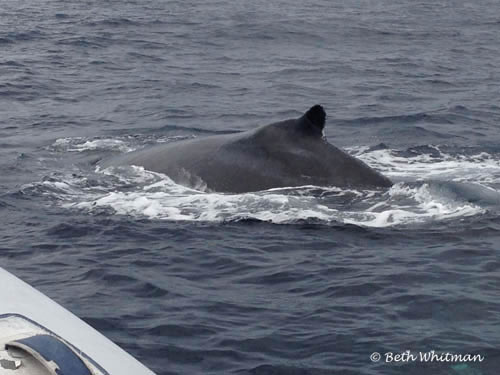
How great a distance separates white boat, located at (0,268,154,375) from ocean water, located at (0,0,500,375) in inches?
73.4

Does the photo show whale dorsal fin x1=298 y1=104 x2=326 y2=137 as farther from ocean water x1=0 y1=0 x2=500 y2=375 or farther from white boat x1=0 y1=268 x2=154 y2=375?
white boat x1=0 y1=268 x2=154 y2=375

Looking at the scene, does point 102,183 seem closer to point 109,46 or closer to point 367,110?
point 367,110

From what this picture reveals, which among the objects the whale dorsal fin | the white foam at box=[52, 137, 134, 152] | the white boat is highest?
the white boat

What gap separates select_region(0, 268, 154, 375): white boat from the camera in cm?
489

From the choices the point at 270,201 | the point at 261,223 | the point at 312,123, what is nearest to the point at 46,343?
the point at 261,223

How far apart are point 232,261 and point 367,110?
10.2 metres

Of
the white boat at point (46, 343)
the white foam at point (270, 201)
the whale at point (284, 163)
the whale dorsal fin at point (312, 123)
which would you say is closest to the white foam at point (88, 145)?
the white foam at point (270, 201)

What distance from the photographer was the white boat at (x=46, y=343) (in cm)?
489

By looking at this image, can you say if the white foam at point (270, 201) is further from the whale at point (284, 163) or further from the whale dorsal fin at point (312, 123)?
the whale dorsal fin at point (312, 123)

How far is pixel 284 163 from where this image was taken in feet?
40.3

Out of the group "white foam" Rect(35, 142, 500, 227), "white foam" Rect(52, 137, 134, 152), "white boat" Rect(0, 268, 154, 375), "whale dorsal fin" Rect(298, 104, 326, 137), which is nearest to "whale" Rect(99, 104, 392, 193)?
"whale dorsal fin" Rect(298, 104, 326, 137)

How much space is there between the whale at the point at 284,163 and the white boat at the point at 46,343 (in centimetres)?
606

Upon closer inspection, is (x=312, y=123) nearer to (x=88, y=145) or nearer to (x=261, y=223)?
(x=261, y=223)

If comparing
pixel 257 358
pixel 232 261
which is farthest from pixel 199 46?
pixel 257 358
